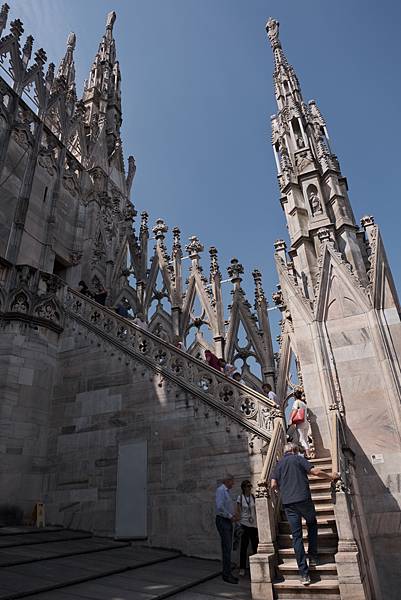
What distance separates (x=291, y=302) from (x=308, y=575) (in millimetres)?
6251

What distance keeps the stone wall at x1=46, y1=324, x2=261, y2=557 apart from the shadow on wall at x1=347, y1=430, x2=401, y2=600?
2.21 m

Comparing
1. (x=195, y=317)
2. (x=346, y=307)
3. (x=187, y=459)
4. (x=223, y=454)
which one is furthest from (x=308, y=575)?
(x=195, y=317)

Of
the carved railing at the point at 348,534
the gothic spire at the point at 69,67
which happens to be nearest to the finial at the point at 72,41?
the gothic spire at the point at 69,67

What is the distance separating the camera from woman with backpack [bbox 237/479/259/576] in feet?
20.8

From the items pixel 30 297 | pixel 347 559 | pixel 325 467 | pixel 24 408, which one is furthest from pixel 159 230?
pixel 347 559

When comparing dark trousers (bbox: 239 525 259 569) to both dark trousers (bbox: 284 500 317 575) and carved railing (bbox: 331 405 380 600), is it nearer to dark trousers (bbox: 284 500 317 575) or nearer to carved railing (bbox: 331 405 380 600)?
dark trousers (bbox: 284 500 317 575)

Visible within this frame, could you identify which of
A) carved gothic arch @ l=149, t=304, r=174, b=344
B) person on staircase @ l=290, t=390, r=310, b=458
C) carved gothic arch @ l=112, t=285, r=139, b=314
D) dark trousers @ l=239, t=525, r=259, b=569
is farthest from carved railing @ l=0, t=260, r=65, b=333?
dark trousers @ l=239, t=525, r=259, b=569

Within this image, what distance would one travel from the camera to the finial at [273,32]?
56.4 feet

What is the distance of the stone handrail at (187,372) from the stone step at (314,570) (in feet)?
7.95

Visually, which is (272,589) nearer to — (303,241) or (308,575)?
(308,575)

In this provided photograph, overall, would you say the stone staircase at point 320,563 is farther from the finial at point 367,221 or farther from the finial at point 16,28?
the finial at point 16,28

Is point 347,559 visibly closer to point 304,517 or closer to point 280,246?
point 304,517

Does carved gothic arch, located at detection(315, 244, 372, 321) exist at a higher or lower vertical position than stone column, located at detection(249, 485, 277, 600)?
higher

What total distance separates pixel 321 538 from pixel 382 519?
8.67 ft
